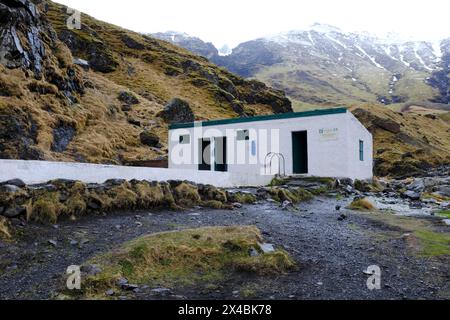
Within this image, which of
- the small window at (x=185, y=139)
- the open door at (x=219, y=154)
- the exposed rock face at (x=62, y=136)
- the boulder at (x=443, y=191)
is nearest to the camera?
the boulder at (x=443, y=191)

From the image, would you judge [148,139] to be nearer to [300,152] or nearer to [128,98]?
[128,98]

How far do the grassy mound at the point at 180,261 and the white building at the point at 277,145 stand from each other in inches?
465

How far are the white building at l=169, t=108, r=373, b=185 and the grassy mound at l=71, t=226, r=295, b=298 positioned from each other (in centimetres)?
1182

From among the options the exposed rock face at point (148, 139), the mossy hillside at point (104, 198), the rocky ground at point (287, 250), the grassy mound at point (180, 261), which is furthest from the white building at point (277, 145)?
the grassy mound at point (180, 261)

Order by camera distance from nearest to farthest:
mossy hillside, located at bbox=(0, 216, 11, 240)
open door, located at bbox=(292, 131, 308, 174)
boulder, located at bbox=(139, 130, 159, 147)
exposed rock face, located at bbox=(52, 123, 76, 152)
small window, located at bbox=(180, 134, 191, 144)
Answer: mossy hillside, located at bbox=(0, 216, 11, 240) < exposed rock face, located at bbox=(52, 123, 76, 152) < open door, located at bbox=(292, 131, 308, 174) < small window, located at bbox=(180, 134, 191, 144) < boulder, located at bbox=(139, 130, 159, 147)

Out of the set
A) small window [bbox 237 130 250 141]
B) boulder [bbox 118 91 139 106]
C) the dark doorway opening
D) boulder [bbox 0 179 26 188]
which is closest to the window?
small window [bbox 237 130 250 141]

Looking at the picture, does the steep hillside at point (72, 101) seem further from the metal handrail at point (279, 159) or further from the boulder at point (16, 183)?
the boulder at point (16, 183)

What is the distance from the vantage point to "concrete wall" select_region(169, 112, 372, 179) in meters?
20.2

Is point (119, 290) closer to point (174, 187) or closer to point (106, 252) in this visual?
point (106, 252)

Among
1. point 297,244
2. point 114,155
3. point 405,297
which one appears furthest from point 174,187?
point 114,155

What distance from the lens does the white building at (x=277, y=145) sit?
20.2 m

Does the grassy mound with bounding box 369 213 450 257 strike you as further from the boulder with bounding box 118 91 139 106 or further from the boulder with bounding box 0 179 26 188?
the boulder with bounding box 118 91 139 106

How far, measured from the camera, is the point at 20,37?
78.0 feet

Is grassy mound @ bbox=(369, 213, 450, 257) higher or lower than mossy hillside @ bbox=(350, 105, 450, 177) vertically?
lower
